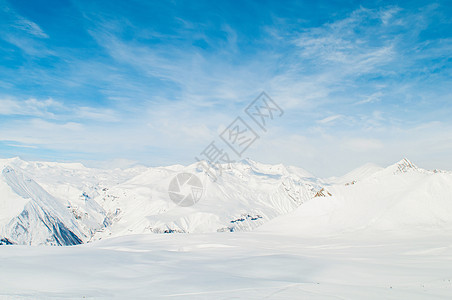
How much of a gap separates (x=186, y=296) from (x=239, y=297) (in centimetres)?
257

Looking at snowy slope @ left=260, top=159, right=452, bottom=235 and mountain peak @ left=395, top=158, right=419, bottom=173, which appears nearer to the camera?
snowy slope @ left=260, top=159, right=452, bottom=235

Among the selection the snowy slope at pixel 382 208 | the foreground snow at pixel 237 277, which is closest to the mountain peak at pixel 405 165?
the snowy slope at pixel 382 208

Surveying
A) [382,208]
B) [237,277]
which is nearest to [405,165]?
[382,208]

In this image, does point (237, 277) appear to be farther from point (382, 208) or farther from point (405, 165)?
point (405, 165)

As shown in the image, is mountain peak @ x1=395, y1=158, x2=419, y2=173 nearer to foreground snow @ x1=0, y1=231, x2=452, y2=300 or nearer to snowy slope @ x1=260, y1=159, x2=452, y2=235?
snowy slope @ x1=260, y1=159, x2=452, y2=235

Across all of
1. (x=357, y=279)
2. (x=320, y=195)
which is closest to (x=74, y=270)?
(x=357, y=279)

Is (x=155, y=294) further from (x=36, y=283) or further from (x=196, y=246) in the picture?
(x=196, y=246)

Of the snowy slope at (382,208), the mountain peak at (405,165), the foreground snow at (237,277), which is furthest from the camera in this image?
the mountain peak at (405,165)

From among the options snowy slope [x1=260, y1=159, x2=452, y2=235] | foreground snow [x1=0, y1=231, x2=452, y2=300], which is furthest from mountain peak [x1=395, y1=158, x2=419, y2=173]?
foreground snow [x1=0, y1=231, x2=452, y2=300]

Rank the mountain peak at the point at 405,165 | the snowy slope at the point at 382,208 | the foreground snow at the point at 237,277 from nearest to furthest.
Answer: the foreground snow at the point at 237,277 < the snowy slope at the point at 382,208 < the mountain peak at the point at 405,165

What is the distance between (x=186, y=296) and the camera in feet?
42.0

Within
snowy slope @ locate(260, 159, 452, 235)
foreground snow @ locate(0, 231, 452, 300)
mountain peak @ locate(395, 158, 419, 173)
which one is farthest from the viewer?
mountain peak @ locate(395, 158, 419, 173)

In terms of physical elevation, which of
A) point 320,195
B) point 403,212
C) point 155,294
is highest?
point 320,195

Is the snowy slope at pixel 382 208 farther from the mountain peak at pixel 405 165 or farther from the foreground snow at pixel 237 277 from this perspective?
the mountain peak at pixel 405 165
